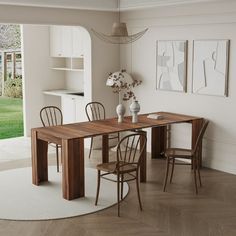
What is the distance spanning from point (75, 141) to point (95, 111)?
2469 mm

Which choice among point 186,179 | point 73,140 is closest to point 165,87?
point 186,179

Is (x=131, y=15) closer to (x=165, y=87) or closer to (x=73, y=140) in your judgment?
(x=165, y=87)

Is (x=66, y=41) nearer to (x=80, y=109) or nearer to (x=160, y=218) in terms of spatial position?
(x=80, y=109)

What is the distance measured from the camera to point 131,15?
7.47 metres

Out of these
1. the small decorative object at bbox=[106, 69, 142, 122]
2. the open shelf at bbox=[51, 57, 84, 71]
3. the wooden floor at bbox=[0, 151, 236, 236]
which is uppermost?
the open shelf at bbox=[51, 57, 84, 71]

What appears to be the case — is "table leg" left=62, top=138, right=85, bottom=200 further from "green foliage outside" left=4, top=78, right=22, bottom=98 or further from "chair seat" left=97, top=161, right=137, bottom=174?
"green foliage outside" left=4, top=78, right=22, bottom=98

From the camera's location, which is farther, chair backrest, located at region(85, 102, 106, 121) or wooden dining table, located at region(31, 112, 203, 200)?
chair backrest, located at region(85, 102, 106, 121)

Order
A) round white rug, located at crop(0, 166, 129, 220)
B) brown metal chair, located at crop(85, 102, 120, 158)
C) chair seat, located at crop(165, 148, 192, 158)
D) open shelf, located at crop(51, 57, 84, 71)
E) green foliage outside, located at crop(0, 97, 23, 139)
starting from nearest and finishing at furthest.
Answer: round white rug, located at crop(0, 166, 129, 220)
chair seat, located at crop(165, 148, 192, 158)
brown metal chair, located at crop(85, 102, 120, 158)
open shelf, located at crop(51, 57, 84, 71)
green foliage outside, located at crop(0, 97, 23, 139)

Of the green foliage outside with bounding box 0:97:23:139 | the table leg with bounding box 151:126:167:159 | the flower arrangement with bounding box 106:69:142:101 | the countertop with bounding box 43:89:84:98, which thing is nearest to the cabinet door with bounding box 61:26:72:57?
the countertop with bounding box 43:89:84:98

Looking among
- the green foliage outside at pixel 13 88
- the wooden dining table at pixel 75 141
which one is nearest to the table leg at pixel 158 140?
the wooden dining table at pixel 75 141

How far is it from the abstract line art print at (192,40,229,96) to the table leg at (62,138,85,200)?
2223mm

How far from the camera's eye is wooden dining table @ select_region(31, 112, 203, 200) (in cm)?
506

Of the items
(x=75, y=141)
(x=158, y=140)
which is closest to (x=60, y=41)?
(x=158, y=140)

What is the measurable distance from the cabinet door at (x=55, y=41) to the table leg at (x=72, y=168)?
380 centimetres
